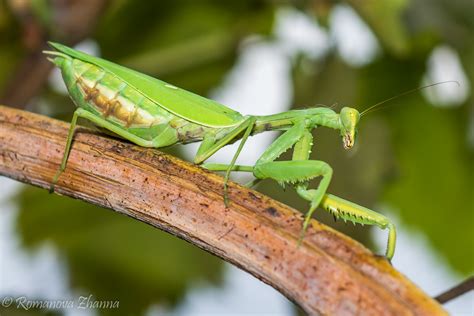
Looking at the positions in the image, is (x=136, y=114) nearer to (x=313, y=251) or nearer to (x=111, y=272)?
(x=313, y=251)

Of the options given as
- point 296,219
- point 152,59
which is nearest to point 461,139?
point 152,59

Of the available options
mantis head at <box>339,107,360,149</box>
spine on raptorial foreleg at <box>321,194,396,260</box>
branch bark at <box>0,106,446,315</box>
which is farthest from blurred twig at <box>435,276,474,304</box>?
mantis head at <box>339,107,360,149</box>

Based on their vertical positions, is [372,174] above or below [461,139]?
below

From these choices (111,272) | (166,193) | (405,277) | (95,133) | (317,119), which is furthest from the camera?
(111,272)

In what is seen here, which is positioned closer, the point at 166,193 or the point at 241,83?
the point at 166,193

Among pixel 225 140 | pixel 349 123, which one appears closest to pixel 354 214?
pixel 349 123

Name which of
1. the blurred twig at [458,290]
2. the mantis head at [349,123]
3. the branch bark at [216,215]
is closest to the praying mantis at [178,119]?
the mantis head at [349,123]

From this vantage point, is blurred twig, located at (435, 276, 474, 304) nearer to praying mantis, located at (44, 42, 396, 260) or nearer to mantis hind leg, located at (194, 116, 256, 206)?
praying mantis, located at (44, 42, 396, 260)
